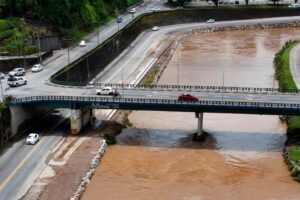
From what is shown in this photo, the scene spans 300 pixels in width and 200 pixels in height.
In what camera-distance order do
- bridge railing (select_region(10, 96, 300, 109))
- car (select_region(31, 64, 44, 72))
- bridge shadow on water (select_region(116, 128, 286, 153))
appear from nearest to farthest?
bridge railing (select_region(10, 96, 300, 109)) → bridge shadow on water (select_region(116, 128, 286, 153)) → car (select_region(31, 64, 44, 72))

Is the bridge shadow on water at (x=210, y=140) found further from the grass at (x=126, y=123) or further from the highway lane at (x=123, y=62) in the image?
the highway lane at (x=123, y=62)

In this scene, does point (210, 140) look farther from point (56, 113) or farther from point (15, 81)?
point (15, 81)

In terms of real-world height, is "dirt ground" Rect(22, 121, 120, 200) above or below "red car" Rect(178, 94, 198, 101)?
below

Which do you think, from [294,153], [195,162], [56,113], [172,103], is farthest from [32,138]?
[294,153]

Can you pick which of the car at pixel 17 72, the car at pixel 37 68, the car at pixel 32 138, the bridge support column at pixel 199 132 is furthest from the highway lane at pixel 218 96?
the car at pixel 37 68

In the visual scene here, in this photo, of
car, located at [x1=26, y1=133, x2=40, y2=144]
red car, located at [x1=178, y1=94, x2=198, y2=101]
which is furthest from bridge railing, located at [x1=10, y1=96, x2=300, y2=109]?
car, located at [x1=26, y1=133, x2=40, y2=144]

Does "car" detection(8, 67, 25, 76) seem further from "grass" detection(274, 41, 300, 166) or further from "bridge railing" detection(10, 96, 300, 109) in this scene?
"grass" detection(274, 41, 300, 166)

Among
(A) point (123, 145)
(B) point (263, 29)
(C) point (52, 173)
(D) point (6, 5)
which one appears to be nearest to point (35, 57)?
(D) point (6, 5)

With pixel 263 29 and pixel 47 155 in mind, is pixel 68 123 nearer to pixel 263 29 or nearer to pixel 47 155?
pixel 47 155
